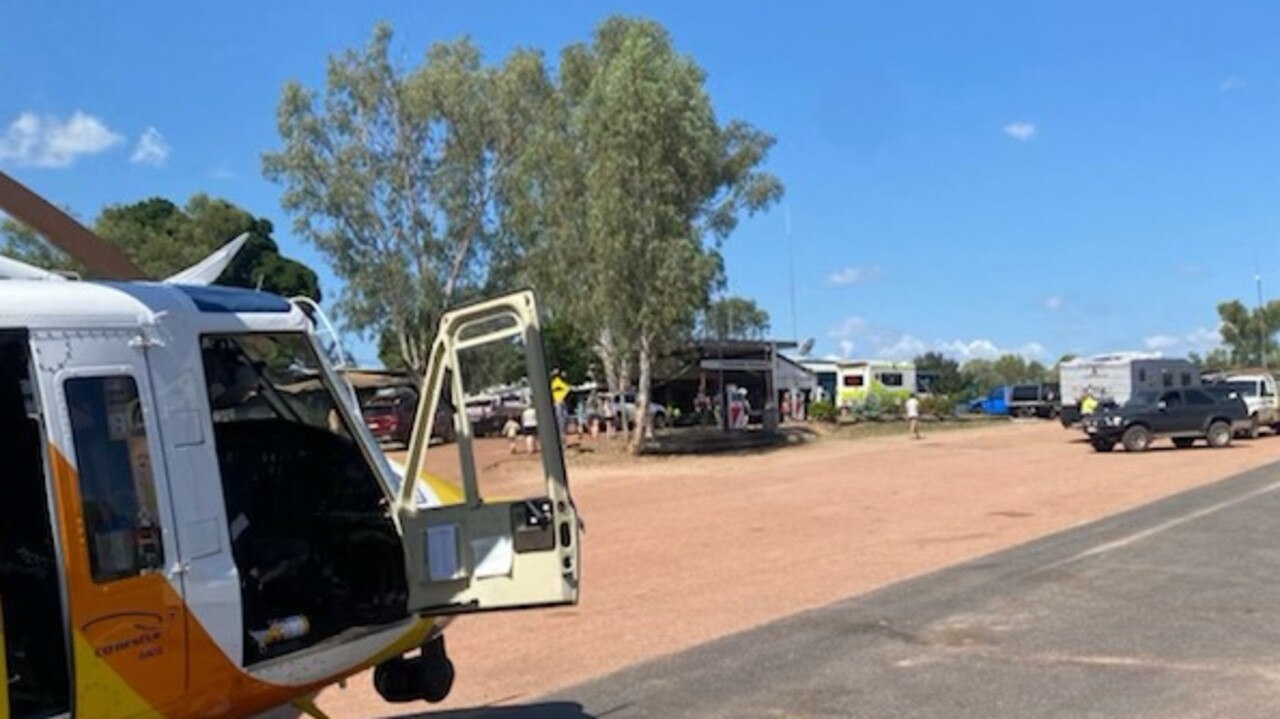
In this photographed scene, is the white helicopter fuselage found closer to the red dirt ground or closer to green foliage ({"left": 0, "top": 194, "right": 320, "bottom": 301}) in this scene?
the red dirt ground

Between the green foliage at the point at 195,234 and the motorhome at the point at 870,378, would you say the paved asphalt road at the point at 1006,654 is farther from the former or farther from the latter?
the motorhome at the point at 870,378

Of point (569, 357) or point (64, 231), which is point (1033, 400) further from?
point (64, 231)

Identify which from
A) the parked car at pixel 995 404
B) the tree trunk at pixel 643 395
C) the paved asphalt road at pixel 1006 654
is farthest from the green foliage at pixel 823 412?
the paved asphalt road at pixel 1006 654

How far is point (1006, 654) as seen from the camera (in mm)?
8336

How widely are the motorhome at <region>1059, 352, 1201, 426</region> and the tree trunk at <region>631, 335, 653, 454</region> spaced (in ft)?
50.4

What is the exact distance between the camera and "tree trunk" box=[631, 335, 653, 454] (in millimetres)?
36750

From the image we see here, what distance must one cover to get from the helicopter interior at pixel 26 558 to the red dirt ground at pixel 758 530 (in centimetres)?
372

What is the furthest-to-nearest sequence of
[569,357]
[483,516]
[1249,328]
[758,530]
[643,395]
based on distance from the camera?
1. [1249,328]
2. [569,357]
3. [643,395]
4. [758,530]
5. [483,516]

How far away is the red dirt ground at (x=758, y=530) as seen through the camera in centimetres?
964

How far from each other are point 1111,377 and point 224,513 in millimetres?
42468

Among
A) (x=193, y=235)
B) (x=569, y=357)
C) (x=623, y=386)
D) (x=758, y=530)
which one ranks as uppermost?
(x=193, y=235)

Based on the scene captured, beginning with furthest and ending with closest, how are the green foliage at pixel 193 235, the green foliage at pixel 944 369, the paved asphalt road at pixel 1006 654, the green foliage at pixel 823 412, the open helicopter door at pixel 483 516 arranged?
1. the green foliage at pixel 944 369
2. the green foliage at pixel 823 412
3. the green foliage at pixel 193 235
4. the paved asphalt road at pixel 1006 654
5. the open helicopter door at pixel 483 516

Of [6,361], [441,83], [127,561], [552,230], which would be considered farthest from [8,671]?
[441,83]

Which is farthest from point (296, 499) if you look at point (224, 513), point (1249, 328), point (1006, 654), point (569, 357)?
point (1249, 328)
